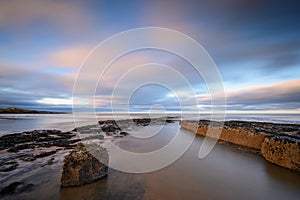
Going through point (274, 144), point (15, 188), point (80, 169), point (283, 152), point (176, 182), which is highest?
point (274, 144)

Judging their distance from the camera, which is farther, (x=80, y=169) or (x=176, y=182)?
(x=176, y=182)

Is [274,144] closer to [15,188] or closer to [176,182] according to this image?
[176,182]

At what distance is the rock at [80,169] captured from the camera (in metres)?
5.14

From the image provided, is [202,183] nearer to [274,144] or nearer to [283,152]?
[283,152]

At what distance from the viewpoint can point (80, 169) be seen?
5.20m

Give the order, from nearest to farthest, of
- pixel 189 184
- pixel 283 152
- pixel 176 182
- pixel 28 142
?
Answer: pixel 189 184 → pixel 176 182 → pixel 283 152 → pixel 28 142

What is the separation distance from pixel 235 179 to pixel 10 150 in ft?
39.5

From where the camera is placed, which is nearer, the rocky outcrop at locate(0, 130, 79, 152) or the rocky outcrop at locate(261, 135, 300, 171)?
the rocky outcrop at locate(261, 135, 300, 171)

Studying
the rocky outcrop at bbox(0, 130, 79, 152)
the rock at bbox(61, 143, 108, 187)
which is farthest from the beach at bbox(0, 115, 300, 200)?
the rocky outcrop at bbox(0, 130, 79, 152)

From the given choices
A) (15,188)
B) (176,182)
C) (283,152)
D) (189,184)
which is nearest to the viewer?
(15,188)

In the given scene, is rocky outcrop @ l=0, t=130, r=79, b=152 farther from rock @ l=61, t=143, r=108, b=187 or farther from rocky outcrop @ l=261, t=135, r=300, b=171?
rocky outcrop @ l=261, t=135, r=300, b=171

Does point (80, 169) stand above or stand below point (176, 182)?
above

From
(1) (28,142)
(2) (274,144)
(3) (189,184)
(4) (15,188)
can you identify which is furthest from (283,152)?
(1) (28,142)

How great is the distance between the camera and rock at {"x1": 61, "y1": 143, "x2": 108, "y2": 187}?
514 centimetres
